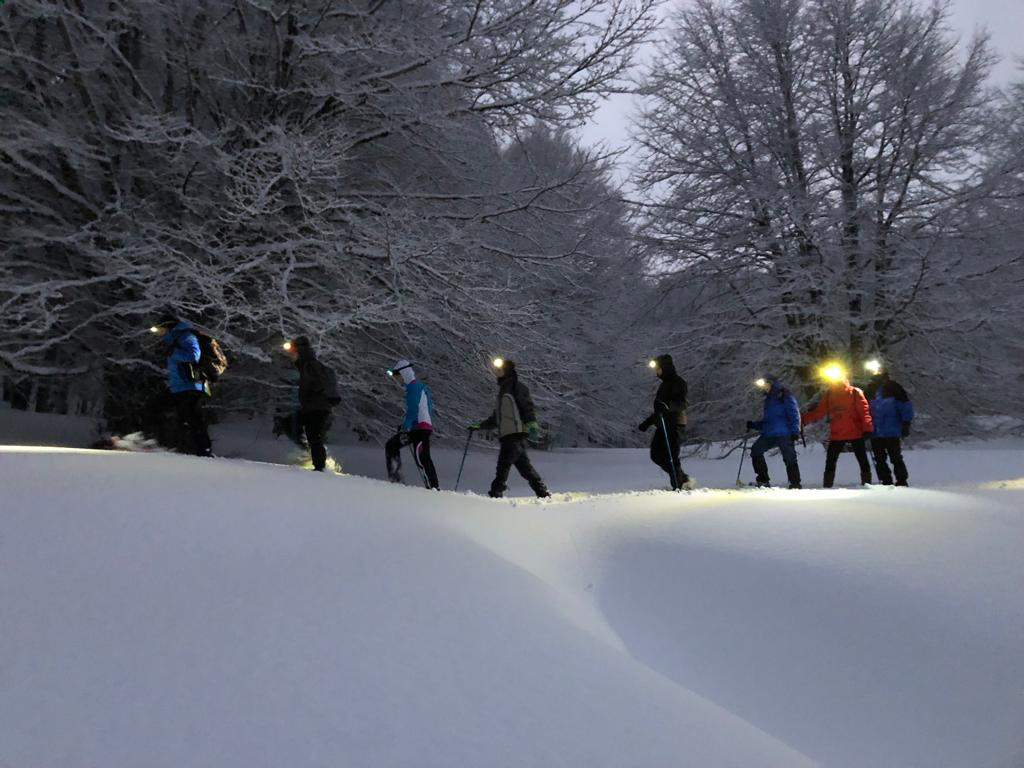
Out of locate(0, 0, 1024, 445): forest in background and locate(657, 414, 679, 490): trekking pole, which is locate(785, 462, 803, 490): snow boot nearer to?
locate(657, 414, 679, 490): trekking pole

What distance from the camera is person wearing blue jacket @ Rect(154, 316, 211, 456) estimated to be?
23.2 ft

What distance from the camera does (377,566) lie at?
3502 mm

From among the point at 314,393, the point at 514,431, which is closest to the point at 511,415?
the point at 514,431

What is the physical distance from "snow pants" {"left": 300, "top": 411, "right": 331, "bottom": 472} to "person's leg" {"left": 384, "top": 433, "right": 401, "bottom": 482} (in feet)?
3.75

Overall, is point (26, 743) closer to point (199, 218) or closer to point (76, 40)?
point (199, 218)

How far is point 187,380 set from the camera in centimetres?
713

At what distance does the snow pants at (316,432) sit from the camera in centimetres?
733

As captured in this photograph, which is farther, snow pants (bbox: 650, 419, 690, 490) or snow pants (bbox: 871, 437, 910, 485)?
snow pants (bbox: 871, 437, 910, 485)

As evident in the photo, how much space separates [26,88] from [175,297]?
4.02m

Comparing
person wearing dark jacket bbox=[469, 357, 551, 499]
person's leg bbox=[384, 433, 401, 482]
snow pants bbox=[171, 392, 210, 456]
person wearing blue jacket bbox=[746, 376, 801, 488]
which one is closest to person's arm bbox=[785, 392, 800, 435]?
person wearing blue jacket bbox=[746, 376, 801, 488]

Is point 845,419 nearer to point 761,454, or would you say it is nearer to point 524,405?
point 761,454

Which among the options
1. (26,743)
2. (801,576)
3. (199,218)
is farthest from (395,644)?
(199,218)

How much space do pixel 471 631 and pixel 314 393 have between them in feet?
15.5

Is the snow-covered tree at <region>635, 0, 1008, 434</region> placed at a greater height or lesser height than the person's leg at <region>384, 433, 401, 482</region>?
greater
